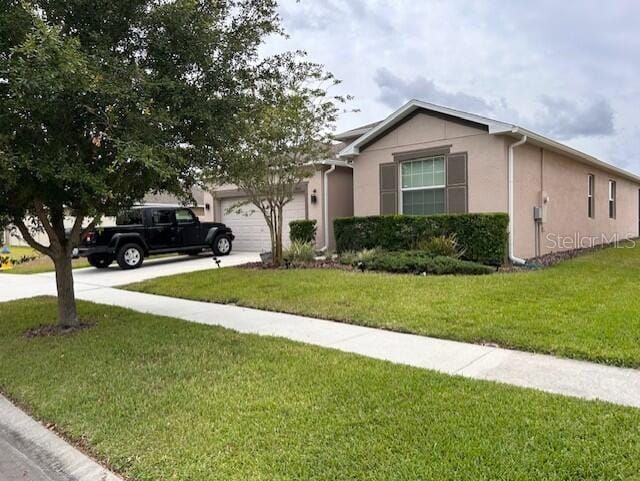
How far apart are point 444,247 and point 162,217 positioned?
8573 mm

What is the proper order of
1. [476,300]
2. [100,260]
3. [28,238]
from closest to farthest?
[28,238] < [476,300] < [100,260]

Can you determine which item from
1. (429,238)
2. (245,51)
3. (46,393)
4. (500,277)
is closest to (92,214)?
(46,393)

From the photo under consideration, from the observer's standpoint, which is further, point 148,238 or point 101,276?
point 148,238

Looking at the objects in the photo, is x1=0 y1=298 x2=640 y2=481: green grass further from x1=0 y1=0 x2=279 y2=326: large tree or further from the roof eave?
the roof eave

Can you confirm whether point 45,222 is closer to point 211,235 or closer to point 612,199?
point 211,235

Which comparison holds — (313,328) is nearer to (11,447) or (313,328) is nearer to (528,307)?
(528,307)

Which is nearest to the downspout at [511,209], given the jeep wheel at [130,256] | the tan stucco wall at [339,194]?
the tan stucco wall at [339,194]

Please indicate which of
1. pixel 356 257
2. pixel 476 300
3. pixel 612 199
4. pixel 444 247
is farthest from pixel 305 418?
pixel 612 199

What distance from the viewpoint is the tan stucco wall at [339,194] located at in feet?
50.9

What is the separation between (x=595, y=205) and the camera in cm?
1705

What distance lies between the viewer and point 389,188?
43.8 feet

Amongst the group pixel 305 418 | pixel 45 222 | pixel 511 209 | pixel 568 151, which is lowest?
pixel 305 418

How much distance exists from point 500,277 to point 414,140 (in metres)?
5.32

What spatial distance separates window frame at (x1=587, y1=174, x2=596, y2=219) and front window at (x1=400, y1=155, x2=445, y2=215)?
7144mm
